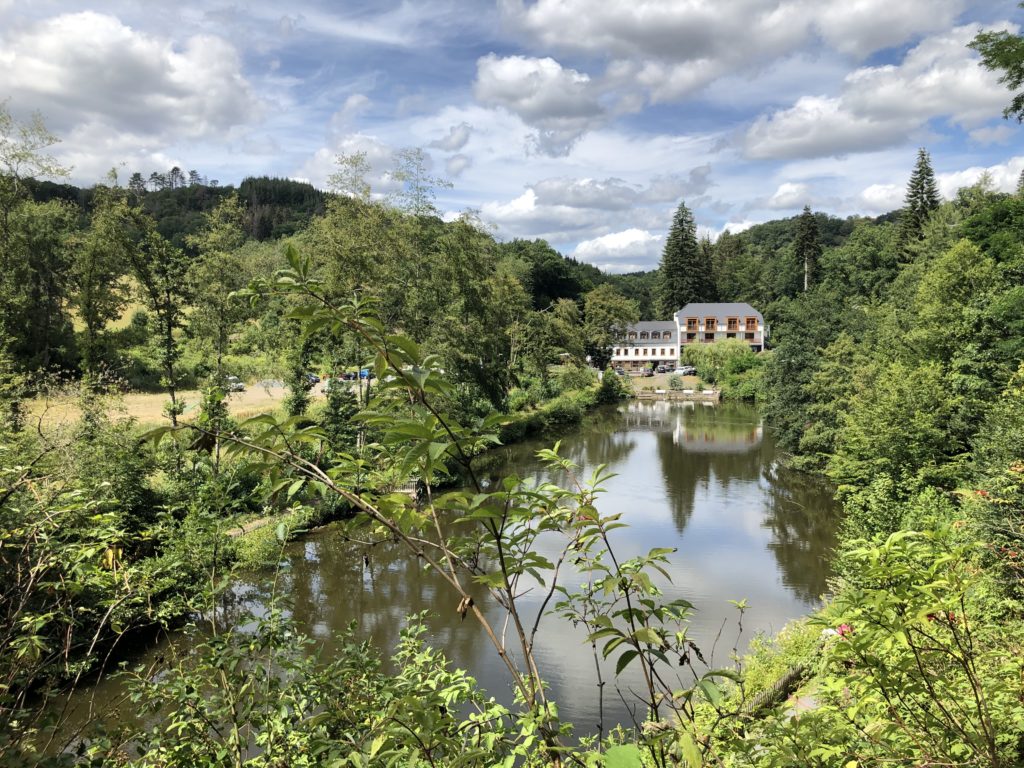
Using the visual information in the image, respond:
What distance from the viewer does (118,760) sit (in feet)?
6.91

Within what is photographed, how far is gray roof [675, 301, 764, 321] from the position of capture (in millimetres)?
60781

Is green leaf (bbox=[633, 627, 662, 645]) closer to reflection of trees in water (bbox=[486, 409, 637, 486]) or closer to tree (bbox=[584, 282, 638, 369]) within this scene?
reflection of trees in water (bbox=[486, 409, 637, 486])

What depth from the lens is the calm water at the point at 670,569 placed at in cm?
984

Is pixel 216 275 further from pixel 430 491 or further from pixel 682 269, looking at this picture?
pixel 682 269

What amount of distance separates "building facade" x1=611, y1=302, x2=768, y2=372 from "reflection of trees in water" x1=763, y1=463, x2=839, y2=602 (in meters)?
38.8

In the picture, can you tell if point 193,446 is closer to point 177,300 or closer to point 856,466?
point 177,300

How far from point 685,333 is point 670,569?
5167cm

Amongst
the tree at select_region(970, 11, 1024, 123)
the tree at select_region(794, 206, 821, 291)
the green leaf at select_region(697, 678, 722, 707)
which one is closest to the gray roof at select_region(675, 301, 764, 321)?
the tree at select_region(794, 206, 821, 291)

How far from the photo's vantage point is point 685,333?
62.6 metres

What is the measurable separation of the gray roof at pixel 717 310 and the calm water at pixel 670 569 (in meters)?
38.6

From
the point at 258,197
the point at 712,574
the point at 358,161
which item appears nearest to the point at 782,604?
the point at 712,574

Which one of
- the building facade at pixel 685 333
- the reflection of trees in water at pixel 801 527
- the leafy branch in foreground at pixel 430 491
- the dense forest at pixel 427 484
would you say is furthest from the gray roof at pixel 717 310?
the leafy branch in foreground at pixel 430 491

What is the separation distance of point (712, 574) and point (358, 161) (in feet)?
51.6

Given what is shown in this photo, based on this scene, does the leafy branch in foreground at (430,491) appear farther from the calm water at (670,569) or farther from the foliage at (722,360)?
the foliage at (722,360)
